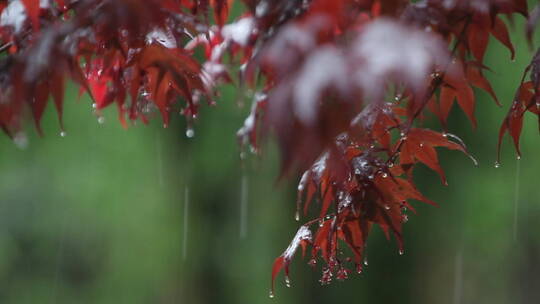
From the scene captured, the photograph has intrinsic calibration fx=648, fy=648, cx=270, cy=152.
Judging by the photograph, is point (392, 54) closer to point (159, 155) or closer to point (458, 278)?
point (159, 155)

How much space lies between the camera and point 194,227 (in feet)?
12.3

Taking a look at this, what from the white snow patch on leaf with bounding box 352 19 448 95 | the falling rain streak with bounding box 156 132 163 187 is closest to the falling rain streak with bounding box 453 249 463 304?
the falling rain streak with bounding box 156 132 163 187

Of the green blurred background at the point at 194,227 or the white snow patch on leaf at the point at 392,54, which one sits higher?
the white snow patch on leaf at the point at 392,54

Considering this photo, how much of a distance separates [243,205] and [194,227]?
12.5 inches

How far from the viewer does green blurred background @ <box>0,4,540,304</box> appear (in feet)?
11.6

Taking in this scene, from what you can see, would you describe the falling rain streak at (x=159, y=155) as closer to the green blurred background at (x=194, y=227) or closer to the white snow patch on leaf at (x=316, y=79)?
the green blurred background at (x=194, y=227)

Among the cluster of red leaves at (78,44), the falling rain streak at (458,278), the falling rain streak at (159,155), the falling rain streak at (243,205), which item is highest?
the cluster of red leaves at (78,44)

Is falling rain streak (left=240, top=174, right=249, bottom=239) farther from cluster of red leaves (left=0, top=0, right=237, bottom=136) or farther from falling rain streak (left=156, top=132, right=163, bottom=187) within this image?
cluster of red leaves (left=0, top=0, right=237, bottom=136)

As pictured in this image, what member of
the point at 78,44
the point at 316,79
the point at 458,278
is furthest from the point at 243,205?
the point at 316,79

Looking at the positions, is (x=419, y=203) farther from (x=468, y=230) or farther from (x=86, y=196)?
(x=86, y=196)

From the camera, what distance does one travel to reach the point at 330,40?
743 millimetres

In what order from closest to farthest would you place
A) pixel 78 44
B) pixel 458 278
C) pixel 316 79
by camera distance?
pixel 316 79
pixel 78 44
pixel 458 278

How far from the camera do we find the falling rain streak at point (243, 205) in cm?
370

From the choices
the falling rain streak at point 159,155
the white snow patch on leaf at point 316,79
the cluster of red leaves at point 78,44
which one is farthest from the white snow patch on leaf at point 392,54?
the falling rain streak at point 159,155
